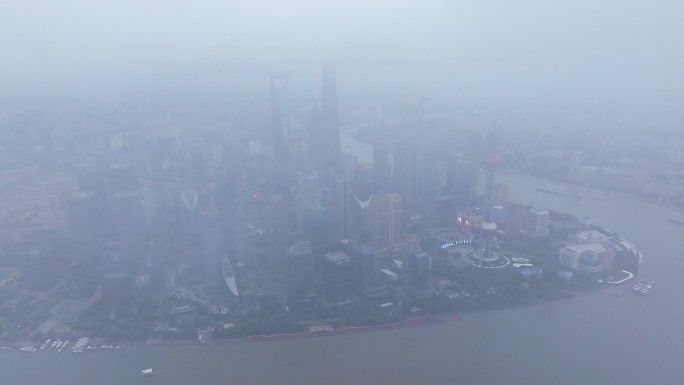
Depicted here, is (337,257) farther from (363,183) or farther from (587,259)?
(587,259)

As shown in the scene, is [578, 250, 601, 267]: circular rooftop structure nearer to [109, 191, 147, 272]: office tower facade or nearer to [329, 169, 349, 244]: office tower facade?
[329, 169, 349, 244]: office tower facade

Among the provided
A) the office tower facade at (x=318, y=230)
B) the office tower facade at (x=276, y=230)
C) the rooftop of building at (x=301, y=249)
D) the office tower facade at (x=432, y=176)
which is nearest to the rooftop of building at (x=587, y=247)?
the office tower facade at (x=432, y=176)

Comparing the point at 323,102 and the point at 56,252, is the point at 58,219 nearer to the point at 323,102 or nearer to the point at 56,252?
the point at 56,252

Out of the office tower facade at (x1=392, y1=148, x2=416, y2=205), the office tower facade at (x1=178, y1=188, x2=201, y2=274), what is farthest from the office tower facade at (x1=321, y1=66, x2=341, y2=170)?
the office tower facade at (x1=178, y1=188, x2=201, y2=274)

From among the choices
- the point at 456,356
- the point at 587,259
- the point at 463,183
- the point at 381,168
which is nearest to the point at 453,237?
the point at 463,183

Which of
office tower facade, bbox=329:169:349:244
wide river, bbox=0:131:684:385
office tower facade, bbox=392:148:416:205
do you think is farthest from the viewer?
office tower facade, bbox=392:148:416:205

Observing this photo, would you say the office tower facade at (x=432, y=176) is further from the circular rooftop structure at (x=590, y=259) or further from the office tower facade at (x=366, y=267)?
the office tower facade at (x=366, y=267)

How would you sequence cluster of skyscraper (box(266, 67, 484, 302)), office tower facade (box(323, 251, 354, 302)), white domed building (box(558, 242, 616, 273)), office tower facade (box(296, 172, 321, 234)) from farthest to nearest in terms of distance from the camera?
office tower facade (box(296, 172, 321, 234)) < white domed building (box(558, 242, 616, 273)) < cluster of skyscraper (box(266, 67, 484, 302)) < office tower facade (box(323, 251, 354, 302))
